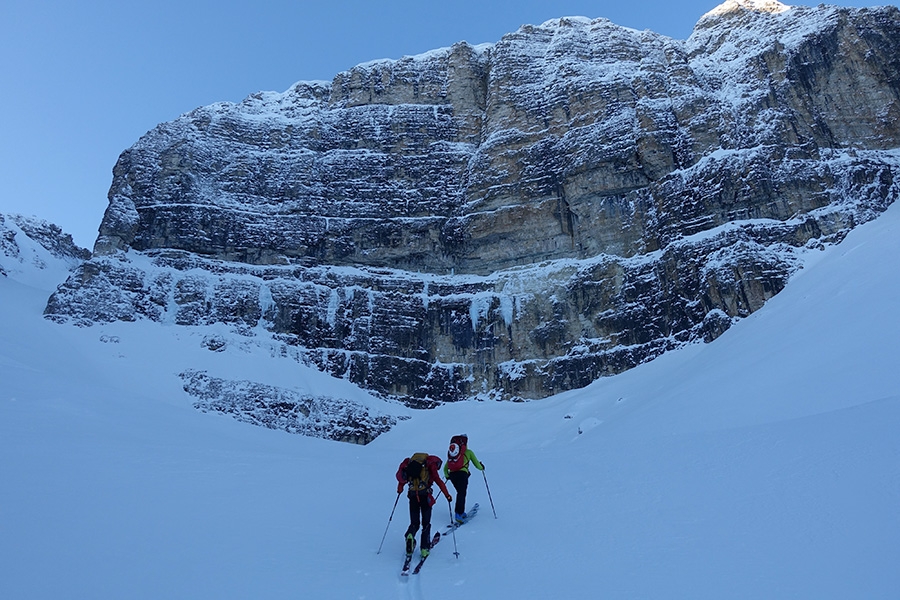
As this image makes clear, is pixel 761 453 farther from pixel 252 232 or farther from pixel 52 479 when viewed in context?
pixel 252 232

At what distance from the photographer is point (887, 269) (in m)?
21.1

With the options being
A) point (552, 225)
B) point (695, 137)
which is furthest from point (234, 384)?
point (695, 137)

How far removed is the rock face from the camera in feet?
139

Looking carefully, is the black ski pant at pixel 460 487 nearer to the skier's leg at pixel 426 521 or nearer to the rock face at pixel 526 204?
the skier's leg at pixel 426 521

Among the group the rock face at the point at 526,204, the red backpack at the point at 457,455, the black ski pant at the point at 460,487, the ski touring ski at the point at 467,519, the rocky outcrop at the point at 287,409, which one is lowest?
the ski touring ski at the point at 467,519

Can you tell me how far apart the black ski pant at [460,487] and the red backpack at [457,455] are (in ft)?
0.42

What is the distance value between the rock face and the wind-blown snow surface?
2524cm

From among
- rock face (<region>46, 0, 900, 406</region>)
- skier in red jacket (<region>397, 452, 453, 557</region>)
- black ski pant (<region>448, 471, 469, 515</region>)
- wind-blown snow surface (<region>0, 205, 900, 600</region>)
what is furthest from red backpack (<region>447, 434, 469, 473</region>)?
rock face (<region>46, 0, 900, 406</region>)

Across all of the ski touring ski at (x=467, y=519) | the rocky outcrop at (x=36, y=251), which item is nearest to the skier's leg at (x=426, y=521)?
the ski touring ski at (x=467, y=519)

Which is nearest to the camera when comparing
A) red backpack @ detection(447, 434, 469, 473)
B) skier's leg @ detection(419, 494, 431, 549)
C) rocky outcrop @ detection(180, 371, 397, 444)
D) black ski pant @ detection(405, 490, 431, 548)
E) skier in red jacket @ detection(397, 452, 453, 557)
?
skier's leg @ detection(419, 494, 431, 549)

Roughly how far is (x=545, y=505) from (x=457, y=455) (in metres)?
1.85

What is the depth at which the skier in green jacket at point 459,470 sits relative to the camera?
9531 millimetres

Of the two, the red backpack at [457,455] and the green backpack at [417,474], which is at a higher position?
the red backpack at [457,455]

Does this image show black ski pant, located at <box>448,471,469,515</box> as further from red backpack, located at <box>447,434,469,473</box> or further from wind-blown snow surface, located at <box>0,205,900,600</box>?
wind-blown snow surface, located at <box>0,205,900,600</box>
